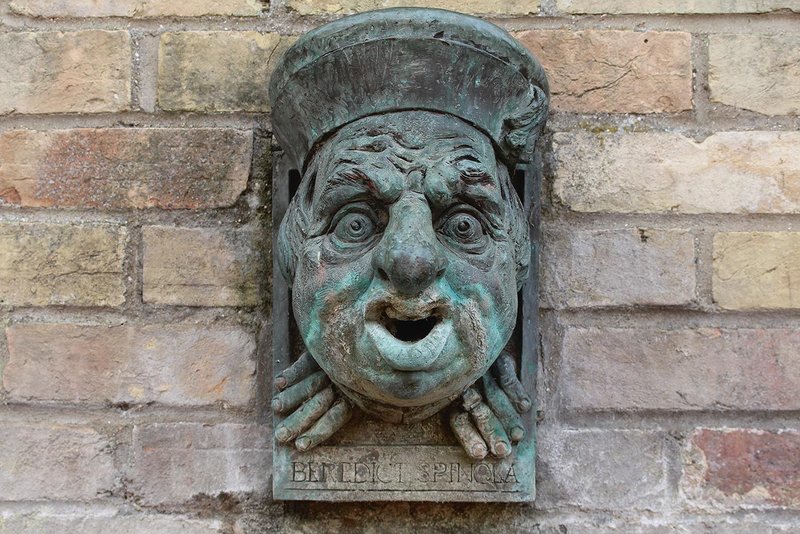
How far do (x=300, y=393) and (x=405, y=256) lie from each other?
0.29 meters

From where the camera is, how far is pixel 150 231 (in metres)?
1.12

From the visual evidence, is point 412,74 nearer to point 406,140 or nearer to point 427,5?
point 406,140

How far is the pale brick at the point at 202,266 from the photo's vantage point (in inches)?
43.8

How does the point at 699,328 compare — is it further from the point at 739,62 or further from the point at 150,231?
the point at 150,231

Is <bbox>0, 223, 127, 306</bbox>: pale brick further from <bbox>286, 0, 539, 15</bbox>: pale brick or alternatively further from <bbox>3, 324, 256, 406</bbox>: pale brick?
<bbox>286, 0, 539, 15</bbox>: pale brick

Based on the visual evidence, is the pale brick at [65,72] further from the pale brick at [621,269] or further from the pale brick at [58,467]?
the pale brick at [621,269]

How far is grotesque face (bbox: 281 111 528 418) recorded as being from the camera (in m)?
0.86

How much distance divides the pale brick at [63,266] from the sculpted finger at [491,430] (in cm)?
51

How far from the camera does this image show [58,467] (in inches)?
43.1

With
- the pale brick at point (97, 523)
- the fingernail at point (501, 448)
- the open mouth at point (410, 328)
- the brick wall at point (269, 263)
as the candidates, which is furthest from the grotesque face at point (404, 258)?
the pale brick at point (97, 523)

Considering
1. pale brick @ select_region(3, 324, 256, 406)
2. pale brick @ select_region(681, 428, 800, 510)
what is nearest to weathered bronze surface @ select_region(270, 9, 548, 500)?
pale brick @ select_region(3, 324, 256, 406)

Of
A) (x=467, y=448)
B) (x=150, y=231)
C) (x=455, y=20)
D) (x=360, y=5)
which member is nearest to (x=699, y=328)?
(x=467, y=448)

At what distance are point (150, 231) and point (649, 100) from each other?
0.72 meters

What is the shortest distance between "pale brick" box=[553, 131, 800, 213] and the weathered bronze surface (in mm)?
130
